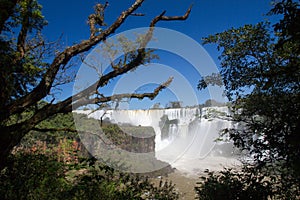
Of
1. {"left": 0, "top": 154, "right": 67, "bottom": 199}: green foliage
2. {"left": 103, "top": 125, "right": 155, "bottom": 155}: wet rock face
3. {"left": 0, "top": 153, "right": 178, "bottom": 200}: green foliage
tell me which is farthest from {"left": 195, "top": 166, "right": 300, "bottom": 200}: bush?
{"left": 103, "top": 125, "right": 155, "bottom": 155}: wet rock face

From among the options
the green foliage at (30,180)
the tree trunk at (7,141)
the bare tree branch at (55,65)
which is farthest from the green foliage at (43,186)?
the bare tree branch at (55,65)

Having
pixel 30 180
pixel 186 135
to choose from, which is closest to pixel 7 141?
pixel 30 180

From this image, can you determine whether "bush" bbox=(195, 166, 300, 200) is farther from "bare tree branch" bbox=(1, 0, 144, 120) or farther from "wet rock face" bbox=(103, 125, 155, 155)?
"wet rock face" bbox=(103, 125, 155, 155)

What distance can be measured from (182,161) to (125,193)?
438 inches

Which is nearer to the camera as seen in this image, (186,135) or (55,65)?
(55,65)

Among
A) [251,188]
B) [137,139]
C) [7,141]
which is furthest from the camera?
[137,139]

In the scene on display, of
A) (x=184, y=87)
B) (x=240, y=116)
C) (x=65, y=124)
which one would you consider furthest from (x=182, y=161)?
(x=240, y=116)

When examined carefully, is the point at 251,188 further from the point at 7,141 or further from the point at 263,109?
the point at 7,141

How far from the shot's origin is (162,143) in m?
18.1

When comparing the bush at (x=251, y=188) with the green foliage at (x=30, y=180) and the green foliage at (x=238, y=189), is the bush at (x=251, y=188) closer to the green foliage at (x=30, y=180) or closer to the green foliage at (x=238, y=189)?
the green foliage at (x=238, y=189)

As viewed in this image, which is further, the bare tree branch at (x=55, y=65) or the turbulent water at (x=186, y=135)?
the turbulent water at (x=186, y=135)

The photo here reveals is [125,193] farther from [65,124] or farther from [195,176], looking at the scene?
[65,124]

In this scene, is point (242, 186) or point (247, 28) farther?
point (247, 28)

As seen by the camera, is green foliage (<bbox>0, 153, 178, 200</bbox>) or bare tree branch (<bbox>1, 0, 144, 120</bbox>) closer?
green foliage (<bbox>0, 153, 178, 200</bbox>)
